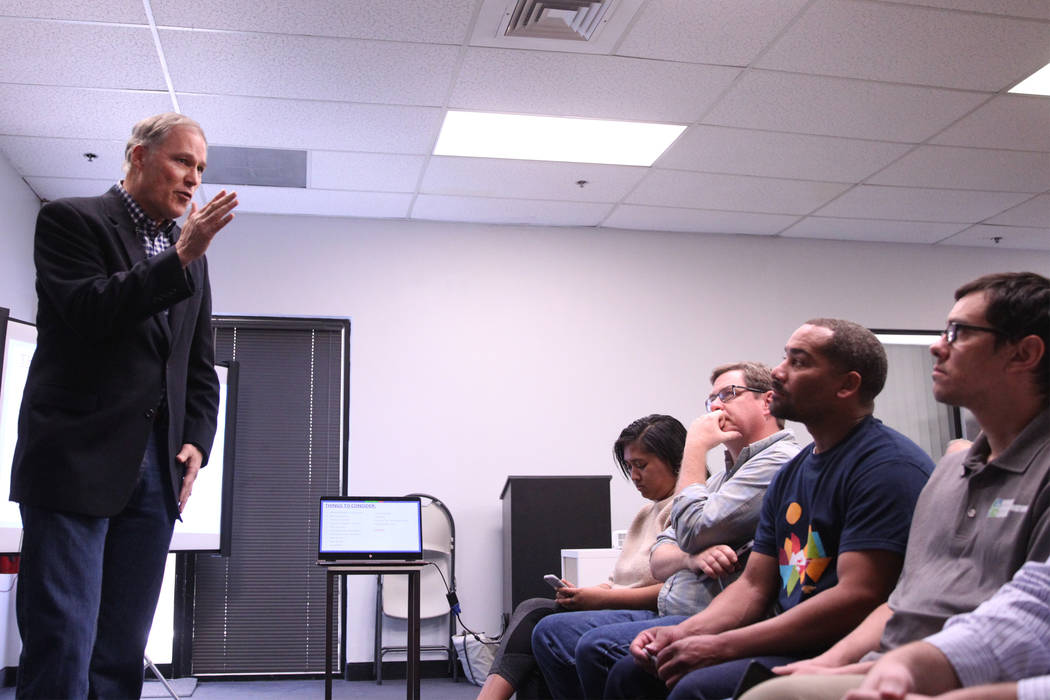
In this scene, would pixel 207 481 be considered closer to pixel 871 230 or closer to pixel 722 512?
pixel 722 512

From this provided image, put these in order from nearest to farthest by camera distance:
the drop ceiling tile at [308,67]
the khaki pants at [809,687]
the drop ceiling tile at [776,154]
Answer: the khaki pants at [809,687]
the drop ceiling tile at [308,67]
the drop ceiling tile at [776,154]

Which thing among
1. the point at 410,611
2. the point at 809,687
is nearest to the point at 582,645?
the point at 809,687

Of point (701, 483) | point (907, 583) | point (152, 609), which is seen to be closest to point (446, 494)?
point (701, 483)

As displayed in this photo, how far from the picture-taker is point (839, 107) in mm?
4273

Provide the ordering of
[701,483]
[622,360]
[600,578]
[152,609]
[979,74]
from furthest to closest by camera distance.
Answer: [622,360] → [600,578] → [979,74] → [701,483] → [152,609]

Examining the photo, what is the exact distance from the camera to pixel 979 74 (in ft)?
13.0

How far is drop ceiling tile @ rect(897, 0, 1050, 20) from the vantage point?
11.2 ft

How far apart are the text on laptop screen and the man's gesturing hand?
215 cm

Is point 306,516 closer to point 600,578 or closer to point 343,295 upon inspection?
point 343,295

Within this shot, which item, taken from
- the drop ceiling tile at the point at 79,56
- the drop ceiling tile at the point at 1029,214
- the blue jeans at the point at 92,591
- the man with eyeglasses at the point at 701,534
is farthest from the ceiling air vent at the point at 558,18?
the drop ceiling tile at the point at 1029,214

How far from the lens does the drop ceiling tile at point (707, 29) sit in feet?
11.3

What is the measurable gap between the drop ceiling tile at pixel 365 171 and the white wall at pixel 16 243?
1.43 m

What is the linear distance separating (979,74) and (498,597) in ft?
11.7

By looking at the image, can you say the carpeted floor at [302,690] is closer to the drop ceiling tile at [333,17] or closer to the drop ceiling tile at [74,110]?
the drop ceiling tile at [74,110]
